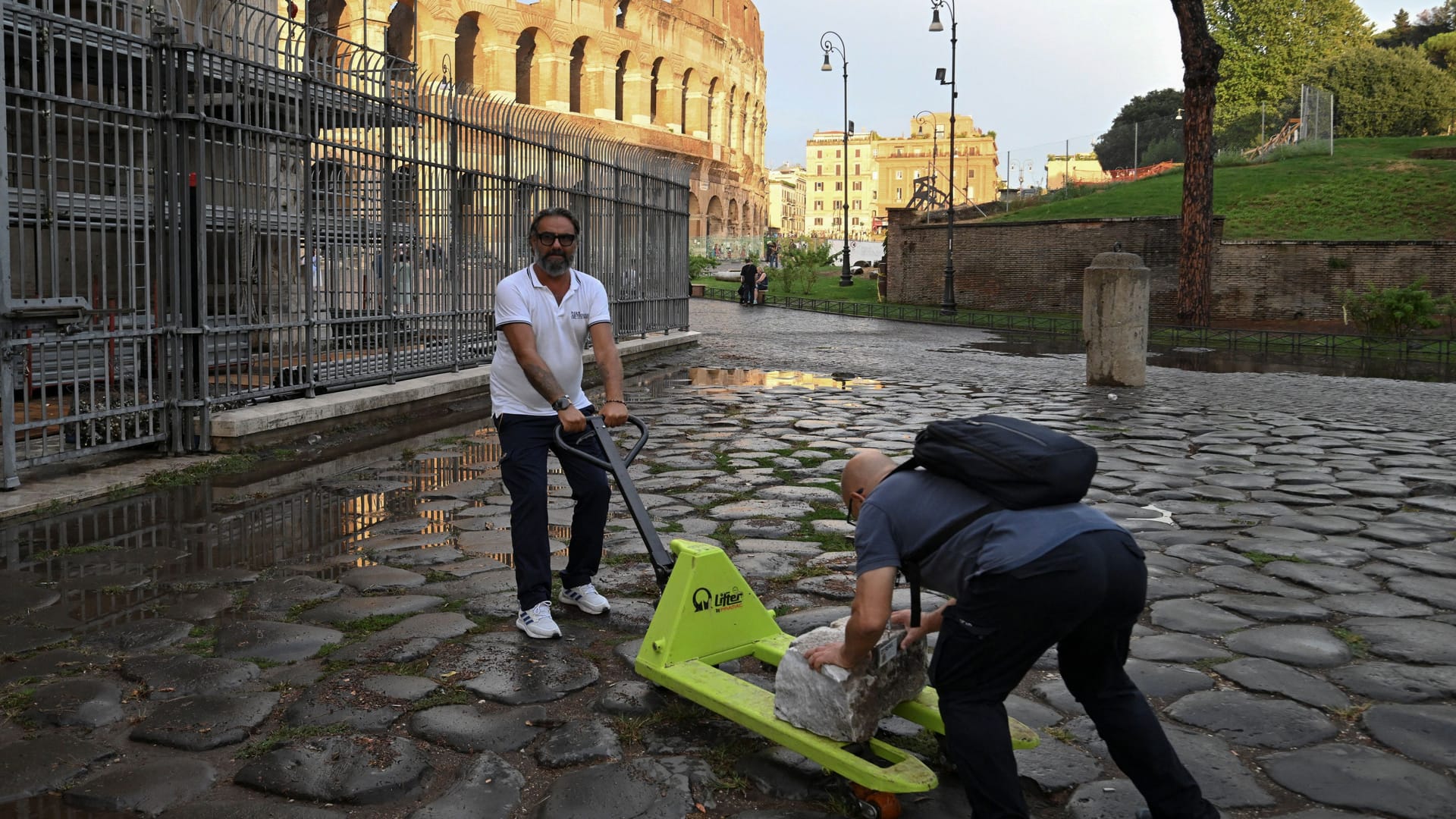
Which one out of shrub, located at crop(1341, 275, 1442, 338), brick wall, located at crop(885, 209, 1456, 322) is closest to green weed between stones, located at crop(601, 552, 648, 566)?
shrub, located at crop(1341, 275, 1442, 338)

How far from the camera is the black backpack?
252 centimetres

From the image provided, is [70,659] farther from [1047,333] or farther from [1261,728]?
[1047,333]

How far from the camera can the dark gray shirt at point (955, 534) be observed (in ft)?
8.29

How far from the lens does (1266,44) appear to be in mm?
54719

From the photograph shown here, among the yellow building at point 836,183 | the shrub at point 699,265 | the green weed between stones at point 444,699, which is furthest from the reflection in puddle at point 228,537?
the yellow building at point 836,183

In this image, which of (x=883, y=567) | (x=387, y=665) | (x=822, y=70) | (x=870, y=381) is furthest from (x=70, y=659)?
(x=822, y=70)

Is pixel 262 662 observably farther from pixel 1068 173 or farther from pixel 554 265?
pixel 1068 173

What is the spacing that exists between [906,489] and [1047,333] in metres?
23.4

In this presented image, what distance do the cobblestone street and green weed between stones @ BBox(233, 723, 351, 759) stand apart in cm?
1

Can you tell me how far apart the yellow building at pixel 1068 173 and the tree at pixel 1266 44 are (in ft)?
23.3

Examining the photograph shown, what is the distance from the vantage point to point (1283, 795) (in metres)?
2.96

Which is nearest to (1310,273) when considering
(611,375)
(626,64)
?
(611,375)

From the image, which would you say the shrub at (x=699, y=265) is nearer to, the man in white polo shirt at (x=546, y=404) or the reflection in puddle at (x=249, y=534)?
the reflection in puddle at (x=249, y=534)

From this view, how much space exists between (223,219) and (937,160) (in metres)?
116
